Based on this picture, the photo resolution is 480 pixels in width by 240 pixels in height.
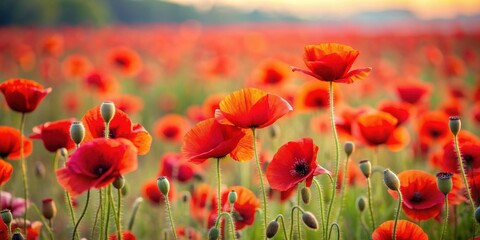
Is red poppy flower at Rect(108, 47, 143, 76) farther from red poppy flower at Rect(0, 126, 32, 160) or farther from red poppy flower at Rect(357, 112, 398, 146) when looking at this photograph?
red poppy flower at Rect(357, 112, 398, 146)

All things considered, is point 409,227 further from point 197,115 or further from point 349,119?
point 197,115

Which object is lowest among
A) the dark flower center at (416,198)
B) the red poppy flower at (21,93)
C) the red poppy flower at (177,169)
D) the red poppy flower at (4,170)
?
the dark flower center at (416,198)

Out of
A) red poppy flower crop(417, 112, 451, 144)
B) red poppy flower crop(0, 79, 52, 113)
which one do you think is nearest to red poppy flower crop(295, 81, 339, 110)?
red poppy flower crop(417, 112, 451, 144)

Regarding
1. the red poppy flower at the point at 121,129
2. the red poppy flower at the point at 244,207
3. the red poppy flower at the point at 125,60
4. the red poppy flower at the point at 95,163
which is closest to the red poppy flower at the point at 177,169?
the red poppy flower at the point at 244,207

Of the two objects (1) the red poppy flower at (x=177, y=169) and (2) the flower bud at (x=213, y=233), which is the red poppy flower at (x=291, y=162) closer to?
(2) the flower bud at (x=213, y=233)

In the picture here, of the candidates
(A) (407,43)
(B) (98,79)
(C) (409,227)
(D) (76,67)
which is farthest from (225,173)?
(A) (407,43)
